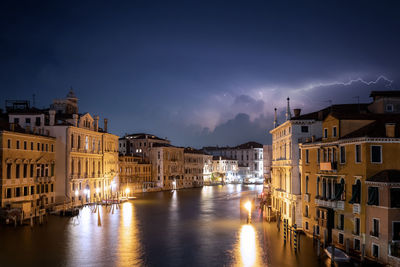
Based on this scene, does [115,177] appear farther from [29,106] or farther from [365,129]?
[365,129]

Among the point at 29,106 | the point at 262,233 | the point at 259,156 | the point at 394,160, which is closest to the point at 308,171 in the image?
the point at 262,233

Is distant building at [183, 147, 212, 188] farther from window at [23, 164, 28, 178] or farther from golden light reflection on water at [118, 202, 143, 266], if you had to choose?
window at [23, 164, 28, 178]

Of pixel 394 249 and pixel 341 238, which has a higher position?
pixel 394 249

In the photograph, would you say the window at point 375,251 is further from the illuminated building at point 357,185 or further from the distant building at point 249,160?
the distant building at point 249,160

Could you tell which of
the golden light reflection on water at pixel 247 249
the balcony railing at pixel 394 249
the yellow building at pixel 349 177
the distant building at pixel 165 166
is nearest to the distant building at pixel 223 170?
the distant building at pixel 165 166

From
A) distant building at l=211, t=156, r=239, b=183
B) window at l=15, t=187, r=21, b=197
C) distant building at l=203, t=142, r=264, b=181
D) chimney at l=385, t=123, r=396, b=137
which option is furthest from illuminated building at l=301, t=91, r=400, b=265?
distant building at l=203, t=142, r=264, b=181

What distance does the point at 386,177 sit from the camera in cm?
1838

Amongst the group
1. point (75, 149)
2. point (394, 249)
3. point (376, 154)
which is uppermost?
point (75, 149)

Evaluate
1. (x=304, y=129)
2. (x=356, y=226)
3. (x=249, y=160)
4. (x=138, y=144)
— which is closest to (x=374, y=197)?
(x=356, y=226)

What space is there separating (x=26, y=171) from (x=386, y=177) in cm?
2915

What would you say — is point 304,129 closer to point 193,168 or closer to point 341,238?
point 341,238

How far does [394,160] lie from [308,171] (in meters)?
7.50

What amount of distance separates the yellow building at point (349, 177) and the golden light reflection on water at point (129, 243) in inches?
398

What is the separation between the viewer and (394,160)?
19297mm
